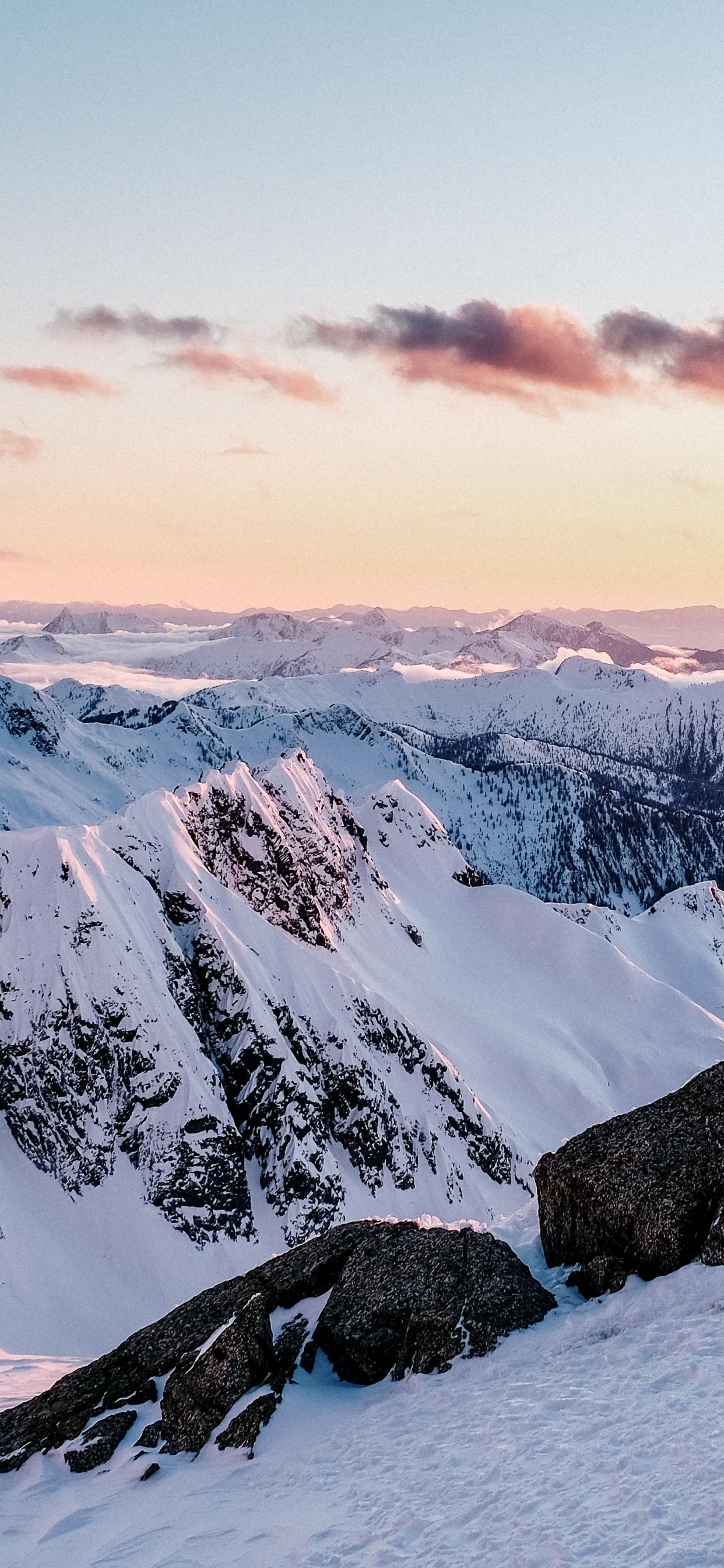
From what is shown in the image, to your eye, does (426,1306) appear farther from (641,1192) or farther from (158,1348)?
(158,1348)

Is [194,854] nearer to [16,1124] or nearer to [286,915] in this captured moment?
[286,915]

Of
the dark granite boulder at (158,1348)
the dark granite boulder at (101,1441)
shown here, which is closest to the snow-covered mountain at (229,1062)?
the dark granite boulder at (158,1348)

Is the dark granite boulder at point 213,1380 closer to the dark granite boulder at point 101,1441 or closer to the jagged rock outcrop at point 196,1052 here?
the dark granite boulder at point 101,1441

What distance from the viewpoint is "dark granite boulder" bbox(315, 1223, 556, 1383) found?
21.5 meters

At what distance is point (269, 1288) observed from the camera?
25578mm

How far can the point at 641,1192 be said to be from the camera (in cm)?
2223

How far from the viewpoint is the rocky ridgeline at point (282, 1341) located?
2159 centimetres

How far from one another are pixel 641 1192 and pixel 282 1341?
9.26 metres

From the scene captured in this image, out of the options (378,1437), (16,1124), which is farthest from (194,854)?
(378,1437)

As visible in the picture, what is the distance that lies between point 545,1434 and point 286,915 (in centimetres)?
10160

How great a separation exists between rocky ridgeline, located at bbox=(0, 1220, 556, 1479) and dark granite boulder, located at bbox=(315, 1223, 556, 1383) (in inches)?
1.0

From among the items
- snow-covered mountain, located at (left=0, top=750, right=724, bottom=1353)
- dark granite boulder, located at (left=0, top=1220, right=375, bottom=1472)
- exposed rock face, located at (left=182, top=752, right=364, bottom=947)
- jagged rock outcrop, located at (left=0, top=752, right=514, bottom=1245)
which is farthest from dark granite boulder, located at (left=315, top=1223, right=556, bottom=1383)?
exposed rock face, located at (left=182, top=752, right=364, bottom=947)

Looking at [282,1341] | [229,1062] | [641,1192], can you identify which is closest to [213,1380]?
[282,1341]

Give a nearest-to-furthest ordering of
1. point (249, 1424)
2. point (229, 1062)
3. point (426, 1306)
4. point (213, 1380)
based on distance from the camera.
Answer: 1. point (249, 1424)
2. point (213, 1380)
3. point (426, 1306)
4. point (229, 1062)
